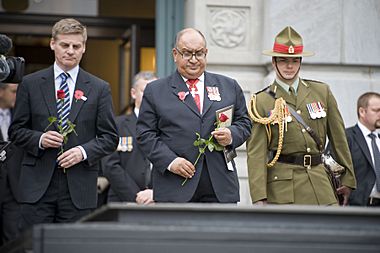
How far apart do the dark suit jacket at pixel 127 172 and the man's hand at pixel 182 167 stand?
8.75 feet

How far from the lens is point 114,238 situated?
341 centimetres

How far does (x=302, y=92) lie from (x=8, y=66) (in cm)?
243

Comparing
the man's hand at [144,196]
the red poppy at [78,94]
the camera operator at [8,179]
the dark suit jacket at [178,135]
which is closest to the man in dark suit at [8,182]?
the camera operator at [8,179]

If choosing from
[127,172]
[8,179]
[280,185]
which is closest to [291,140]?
[280,185]

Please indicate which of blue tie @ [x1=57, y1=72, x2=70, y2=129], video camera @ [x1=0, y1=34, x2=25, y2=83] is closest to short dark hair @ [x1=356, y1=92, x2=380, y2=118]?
blue tie @ [x1=57, y1=72, x2=70, y2=129]

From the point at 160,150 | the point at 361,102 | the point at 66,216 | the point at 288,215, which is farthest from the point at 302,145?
the point at 288,215

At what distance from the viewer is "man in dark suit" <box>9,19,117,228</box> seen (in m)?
7.09

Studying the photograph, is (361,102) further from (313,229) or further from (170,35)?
(313,229)

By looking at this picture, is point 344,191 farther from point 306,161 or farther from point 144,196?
point 144,196

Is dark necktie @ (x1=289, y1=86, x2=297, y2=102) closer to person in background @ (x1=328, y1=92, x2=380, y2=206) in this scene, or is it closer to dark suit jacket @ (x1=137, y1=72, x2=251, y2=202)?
dark suit jacket @ (x1=137, y1=72, x2=251, y2=202)

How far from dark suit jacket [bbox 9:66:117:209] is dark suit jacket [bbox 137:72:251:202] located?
0.35 m

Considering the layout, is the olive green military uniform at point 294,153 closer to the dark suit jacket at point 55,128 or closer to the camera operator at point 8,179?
the dark suit jacket at point 55,128

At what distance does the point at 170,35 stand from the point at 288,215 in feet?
27.0

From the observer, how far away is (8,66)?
21.4ft
